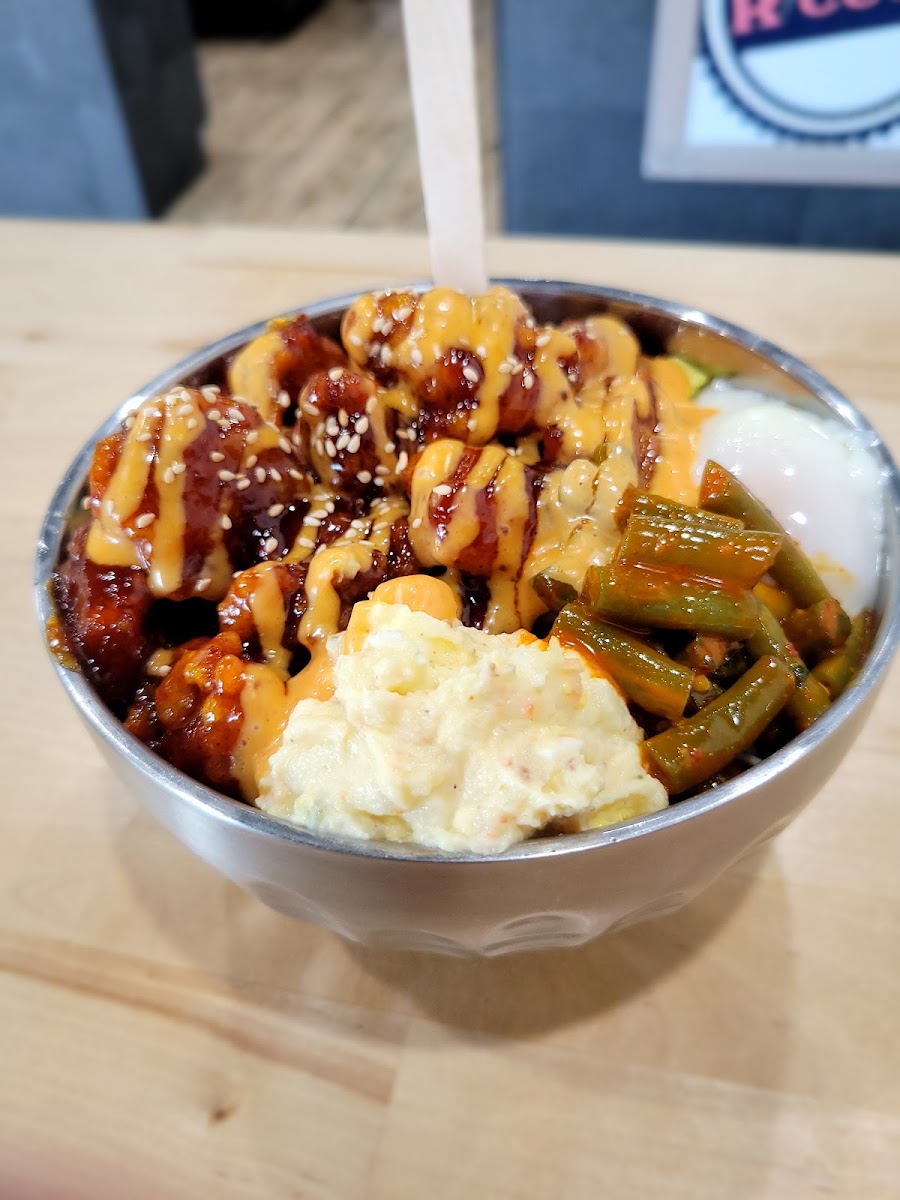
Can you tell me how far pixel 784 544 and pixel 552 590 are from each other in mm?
182

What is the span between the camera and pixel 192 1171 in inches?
27.2

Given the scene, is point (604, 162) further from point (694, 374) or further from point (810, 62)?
point (694, 374)

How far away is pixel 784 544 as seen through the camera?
0.75 m

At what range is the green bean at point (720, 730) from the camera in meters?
0.63

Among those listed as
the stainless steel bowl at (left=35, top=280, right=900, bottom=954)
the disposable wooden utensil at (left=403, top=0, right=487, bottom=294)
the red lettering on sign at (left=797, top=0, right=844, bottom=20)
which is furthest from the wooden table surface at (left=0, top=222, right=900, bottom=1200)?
the red lettering on sign at (left=797, top=0, right=844, bottom=20)

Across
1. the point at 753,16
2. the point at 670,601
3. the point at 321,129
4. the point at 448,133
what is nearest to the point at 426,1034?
the point at 670,601

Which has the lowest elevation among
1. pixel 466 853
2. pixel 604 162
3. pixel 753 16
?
pixel 604 162

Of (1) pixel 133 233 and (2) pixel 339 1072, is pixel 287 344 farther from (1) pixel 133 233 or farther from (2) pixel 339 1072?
(1) pixel 133 233

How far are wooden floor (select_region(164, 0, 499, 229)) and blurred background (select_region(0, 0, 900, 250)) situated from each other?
0.02m

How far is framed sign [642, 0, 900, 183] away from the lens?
2.13m

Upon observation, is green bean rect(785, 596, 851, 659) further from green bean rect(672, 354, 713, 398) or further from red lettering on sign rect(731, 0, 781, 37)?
red lettering on sign rect(731, 0, 781, 37)

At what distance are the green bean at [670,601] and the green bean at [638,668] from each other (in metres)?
0.02

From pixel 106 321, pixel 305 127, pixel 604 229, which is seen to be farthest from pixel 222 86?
pixel 106 321

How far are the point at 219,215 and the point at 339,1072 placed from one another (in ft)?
12.0
